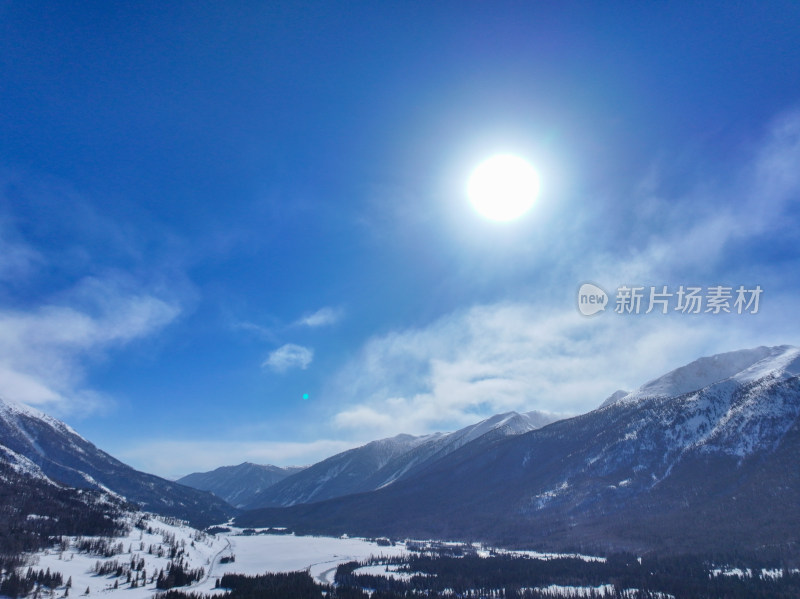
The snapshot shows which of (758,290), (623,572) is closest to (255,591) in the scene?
(623,572)

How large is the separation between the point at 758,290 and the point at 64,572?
817 feet

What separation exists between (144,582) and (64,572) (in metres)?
29.5

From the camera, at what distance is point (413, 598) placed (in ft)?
540

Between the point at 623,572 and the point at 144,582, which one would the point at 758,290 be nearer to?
the point at 623,572

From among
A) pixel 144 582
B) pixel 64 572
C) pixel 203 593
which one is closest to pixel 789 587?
pixel 203 593

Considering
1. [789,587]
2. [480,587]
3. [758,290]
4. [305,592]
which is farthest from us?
[480,587]

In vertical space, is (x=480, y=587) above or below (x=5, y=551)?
below

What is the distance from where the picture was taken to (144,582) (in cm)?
18925

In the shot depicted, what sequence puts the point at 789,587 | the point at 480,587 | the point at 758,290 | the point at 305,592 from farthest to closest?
the point at 480,587 → the point at 305,592 → the point at 789,587 → the point at 758,290

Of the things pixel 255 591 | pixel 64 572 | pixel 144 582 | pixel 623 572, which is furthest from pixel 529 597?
pixel 64 572

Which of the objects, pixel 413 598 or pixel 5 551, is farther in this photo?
pixel 5 551

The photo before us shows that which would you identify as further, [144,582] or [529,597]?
[144,582]

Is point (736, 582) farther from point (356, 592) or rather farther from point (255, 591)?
point (255, 591)

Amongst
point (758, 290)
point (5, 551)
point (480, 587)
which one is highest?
point (758, 290)
